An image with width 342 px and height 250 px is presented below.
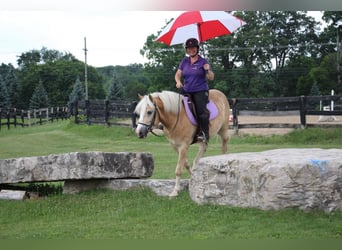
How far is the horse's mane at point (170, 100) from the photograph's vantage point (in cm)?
468

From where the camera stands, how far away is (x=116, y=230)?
12.0ft

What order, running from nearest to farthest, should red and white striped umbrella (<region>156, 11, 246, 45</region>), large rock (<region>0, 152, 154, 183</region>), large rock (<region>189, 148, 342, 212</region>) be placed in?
large rock (<region>189, 148, 342, 212</region>) → large rock (<region>0, 152, 154, 183</region>) → red and white striped umbrella (<region>156, 11, 246, 45</region>)

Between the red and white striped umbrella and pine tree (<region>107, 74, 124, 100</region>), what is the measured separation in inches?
77.6

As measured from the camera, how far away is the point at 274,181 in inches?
146

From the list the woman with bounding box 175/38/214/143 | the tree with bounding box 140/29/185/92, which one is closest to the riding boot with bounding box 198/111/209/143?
the woman with bounding box 175/38/214/143

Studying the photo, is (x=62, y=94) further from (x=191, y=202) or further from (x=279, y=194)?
(x=279, y=194)

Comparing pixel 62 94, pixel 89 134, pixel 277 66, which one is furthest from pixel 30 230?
pixel 277 66

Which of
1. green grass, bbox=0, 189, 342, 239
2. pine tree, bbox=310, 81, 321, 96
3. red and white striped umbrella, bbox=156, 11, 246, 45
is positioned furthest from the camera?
pine tree, bbox=310, 81, 321, 96

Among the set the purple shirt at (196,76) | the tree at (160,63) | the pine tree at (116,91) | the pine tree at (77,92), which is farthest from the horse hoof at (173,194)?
the pine tree at (116,91)

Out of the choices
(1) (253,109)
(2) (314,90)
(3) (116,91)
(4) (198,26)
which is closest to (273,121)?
(1) (253,109)

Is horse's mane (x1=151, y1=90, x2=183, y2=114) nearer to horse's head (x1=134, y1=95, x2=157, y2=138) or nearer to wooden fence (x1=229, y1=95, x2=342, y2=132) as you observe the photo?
horse's head (x1=134, y1=95, x2=157, y2=138)

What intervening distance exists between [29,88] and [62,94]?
1.51 ft

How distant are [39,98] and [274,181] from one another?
400 cm

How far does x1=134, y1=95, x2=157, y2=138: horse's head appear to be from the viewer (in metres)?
4.43
